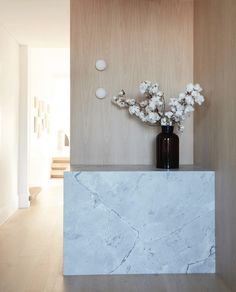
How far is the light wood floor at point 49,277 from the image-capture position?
2059 millimetres

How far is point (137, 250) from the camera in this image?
225 cm

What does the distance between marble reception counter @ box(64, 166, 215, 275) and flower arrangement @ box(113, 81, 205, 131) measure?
394 mm

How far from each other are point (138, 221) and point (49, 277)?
2.30ft

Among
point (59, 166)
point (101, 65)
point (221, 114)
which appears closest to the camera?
point (221, 114)

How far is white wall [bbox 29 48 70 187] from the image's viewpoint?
18.0 ft

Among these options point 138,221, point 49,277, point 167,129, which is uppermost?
point 167,129

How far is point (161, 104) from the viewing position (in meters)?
2.40

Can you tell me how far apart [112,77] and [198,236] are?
138 centimetres

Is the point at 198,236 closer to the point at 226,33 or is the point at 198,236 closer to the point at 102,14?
the point at 226,33

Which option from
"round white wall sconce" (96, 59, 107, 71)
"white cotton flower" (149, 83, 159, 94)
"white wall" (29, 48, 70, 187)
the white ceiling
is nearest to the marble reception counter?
"white cotton flower" (149, 83, 159, 94)

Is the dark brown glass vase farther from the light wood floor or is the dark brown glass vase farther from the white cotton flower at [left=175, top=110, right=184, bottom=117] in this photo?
the light wood floor

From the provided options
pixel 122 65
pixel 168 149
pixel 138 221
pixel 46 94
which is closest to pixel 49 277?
pixel 138 221

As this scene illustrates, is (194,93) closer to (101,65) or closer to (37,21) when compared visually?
(101,65)

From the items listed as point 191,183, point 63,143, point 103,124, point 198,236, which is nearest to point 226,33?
point 191,183
